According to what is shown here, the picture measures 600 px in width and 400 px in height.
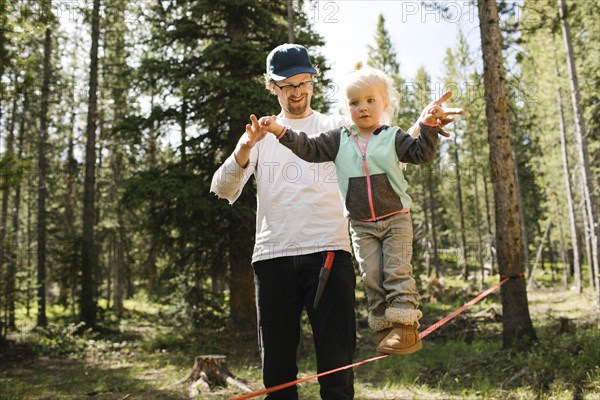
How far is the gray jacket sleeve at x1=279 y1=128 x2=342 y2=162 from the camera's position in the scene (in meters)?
2.45

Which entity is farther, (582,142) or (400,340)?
(582,142)

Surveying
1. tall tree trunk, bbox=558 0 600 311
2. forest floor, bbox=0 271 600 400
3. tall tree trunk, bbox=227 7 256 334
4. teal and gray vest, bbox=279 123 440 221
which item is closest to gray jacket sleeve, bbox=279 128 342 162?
teal and gray vest, bbox=279 123 440 221

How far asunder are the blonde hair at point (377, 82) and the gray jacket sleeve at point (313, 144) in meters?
0.27

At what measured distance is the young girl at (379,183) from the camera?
2.40 metres

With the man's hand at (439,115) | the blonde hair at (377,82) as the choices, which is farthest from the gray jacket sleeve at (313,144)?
the man's hand at (439,115)

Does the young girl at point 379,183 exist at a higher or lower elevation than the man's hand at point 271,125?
lower

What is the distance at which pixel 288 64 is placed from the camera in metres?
2.64

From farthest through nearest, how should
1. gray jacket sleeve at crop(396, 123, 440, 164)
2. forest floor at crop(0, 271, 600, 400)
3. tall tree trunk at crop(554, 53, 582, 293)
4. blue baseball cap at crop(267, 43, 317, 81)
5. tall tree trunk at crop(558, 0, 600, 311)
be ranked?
tall tree trunk at crop(554, 53, 582, 293), tall tree trunk at crop(558, 0, 600, 311), forest floor at crop(0, 271, 600, 400), blue baseball cap at crop(267, 43, 317, 81), gray jacket sleeve at crop(396, 123, 440, 164)

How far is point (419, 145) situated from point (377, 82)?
40cm

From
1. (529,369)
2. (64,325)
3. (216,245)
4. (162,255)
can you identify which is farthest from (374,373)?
(64,325)

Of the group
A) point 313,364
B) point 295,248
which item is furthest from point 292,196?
point 313,364

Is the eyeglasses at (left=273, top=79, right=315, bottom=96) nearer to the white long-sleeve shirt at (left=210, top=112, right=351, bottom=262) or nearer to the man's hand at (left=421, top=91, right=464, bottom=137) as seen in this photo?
the white long-sleeve shirt at (left=210, top=112, right=351, bottom=262)

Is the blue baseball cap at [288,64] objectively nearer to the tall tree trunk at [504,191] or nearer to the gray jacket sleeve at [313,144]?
the gray jacket sleeve at [313,144]

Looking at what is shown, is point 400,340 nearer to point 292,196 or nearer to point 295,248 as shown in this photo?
point 295,248
